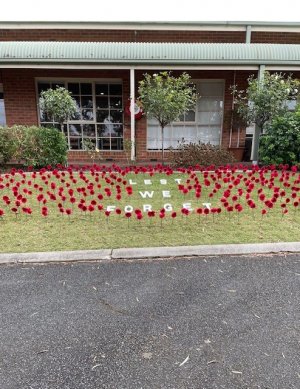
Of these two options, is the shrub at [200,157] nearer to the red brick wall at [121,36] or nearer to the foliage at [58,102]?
the foliage at [58,102]

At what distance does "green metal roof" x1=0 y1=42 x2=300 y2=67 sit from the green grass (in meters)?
5.52

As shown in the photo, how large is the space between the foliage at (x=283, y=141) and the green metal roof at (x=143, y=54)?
1.99 m

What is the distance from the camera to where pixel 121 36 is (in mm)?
11312

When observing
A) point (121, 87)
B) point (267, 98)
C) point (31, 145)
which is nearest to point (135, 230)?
point (31, 145)

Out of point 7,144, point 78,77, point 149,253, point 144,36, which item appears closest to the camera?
point 149,253

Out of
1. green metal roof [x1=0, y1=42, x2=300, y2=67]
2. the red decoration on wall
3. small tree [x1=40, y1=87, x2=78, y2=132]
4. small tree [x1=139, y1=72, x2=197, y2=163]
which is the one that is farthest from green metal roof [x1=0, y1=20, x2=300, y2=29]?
small tree [x1=40, y1=87, x2=78, y2=132]

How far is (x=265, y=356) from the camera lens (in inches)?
91.7

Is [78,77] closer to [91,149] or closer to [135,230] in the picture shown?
[91,149]

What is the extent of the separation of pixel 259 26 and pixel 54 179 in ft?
28.8

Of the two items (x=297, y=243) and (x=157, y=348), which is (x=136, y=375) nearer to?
(x=157, y=348)

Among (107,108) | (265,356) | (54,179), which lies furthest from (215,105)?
(265,356)

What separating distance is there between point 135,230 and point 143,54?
663 cm

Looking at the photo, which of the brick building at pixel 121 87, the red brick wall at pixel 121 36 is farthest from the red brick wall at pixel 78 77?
the red brick wall at pixel 121 36

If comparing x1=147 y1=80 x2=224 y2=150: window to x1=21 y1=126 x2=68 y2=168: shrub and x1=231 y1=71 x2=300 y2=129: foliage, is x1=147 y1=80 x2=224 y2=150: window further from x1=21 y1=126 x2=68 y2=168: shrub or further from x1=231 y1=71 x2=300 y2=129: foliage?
x1=21 y1=126 x2=68 y2=168: shrub
